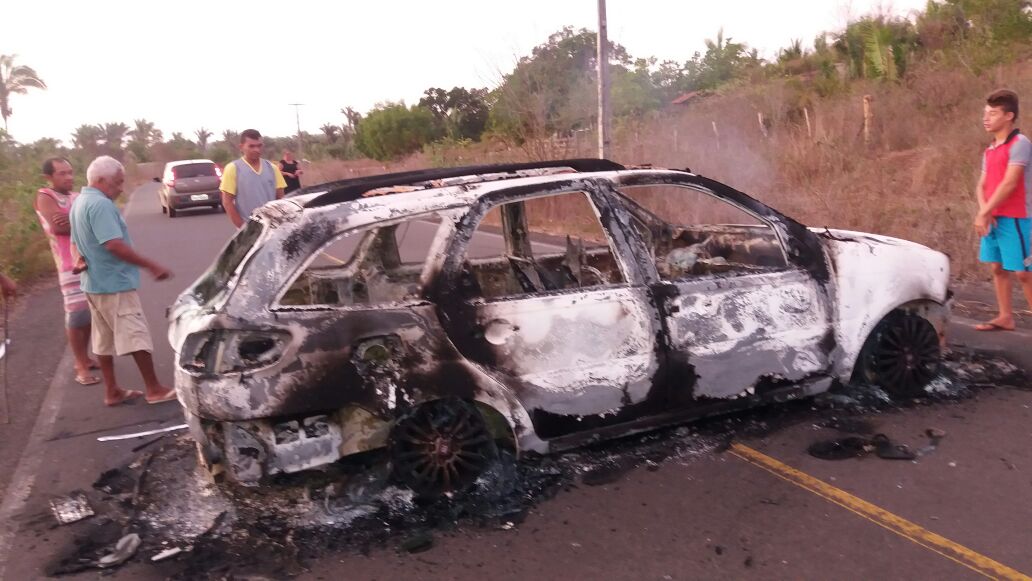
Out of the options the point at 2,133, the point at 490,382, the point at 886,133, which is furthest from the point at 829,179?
the point at 2,133

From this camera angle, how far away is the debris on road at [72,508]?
3.90 m

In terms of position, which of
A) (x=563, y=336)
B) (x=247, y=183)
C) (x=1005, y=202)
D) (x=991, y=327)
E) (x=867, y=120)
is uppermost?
(x=867, y=120)

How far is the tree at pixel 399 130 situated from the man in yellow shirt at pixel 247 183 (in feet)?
116

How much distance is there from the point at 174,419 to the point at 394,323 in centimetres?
257

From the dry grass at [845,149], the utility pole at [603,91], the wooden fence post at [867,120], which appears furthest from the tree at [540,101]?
the wooden fence post at [867,120]

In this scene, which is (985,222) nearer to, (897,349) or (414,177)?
(897,349)

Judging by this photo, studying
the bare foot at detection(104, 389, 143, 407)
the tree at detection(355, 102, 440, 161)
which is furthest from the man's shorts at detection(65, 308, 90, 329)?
the tree at detection(355, 102, 440, 161)

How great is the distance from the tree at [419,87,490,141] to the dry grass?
16.6 m

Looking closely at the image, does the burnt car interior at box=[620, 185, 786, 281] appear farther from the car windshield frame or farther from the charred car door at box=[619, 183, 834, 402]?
the car windshield frame

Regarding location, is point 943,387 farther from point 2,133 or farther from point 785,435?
point 2,133

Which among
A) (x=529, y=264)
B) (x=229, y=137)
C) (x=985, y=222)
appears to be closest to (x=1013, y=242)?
(x=985, y=222)

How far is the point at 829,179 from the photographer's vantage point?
582 inches

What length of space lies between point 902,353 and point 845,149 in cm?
1259

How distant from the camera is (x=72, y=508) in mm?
4016
